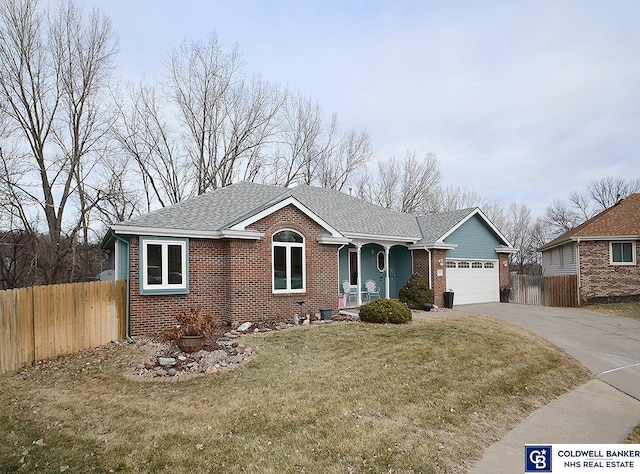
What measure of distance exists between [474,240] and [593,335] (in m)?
8.57

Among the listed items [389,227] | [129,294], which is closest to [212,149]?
[389,227]

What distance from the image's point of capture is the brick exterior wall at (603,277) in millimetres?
19844

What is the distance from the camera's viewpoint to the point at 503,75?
14164 millimetres

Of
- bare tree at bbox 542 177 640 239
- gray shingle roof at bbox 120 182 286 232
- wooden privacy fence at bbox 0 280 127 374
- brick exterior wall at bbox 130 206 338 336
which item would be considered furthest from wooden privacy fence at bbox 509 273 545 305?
bare tree at bbox 542 177 640 239

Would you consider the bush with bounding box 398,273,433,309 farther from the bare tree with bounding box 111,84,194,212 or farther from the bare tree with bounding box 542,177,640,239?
the bare tree with bounding box 542,177,640,239

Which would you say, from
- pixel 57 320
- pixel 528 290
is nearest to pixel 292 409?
pixel 57 320

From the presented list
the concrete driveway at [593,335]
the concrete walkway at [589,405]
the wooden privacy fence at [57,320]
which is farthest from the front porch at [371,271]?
the wooden privacy fence at [57,320]

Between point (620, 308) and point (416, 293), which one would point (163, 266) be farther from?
point (620, 308)

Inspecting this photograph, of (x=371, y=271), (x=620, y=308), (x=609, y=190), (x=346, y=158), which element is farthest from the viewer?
(x=609, y=190)

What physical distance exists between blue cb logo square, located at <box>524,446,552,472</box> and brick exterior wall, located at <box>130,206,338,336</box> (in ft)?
30.5

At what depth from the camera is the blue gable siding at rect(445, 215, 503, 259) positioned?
18969 mm

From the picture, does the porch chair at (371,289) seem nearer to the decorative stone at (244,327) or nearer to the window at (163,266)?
the decorative stone at (244,327)

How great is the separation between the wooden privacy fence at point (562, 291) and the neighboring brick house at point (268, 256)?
462cm

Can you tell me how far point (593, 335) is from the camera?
11719mm
